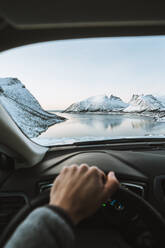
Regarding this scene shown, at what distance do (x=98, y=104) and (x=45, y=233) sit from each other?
2.44m

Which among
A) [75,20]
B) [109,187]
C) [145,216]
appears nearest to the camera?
[109,187]

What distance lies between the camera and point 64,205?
28.7 inches

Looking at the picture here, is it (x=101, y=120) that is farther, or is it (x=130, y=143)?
(x=101, y=120)

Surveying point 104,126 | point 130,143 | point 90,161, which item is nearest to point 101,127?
point 104,126

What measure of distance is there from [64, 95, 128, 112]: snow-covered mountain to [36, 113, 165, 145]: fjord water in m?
0.10

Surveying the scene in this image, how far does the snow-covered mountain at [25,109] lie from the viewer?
2492 mm

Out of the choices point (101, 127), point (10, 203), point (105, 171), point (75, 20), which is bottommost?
point (10, 203)

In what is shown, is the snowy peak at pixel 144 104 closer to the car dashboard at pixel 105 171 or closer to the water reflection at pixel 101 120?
the water reflection at pixel 101 120

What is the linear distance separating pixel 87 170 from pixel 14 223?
549 millimetres

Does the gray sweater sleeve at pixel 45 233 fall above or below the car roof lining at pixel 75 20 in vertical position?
below

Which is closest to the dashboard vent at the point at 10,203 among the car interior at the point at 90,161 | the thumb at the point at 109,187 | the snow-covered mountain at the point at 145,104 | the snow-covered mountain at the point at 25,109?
the car interior at the point at 90,161

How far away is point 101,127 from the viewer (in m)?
3.01

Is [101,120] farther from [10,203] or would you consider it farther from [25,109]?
[10,203]

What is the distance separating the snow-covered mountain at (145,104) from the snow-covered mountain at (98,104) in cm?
11
